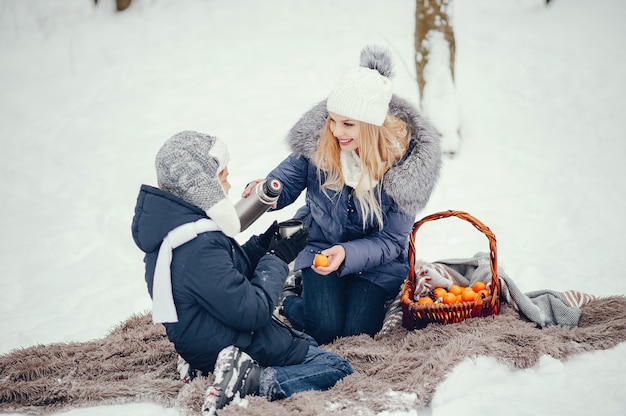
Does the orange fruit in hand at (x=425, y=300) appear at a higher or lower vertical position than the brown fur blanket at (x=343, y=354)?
higher

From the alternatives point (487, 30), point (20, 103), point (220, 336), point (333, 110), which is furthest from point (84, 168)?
point (487, 30)

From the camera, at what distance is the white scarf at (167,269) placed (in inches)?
90.2

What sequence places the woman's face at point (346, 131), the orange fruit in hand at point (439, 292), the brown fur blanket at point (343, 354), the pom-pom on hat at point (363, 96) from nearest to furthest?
the brown fur blanket at point (343, 354), the pom-pom on hat at point (363, 96), the woman's face at point (346, 131), the orange fruit in hand at point (439, 292)

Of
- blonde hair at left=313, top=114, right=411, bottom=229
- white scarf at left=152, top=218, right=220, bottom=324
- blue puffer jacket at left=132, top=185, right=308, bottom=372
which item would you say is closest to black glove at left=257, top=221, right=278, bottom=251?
blue puffer jacket at left=132, top=185, right=308, bottom=372

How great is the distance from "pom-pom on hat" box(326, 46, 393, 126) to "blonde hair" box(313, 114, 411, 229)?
8cm

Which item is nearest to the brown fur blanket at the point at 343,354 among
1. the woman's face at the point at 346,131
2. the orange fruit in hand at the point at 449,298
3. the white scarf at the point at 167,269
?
the orange fruit in hand at the point at 449,298

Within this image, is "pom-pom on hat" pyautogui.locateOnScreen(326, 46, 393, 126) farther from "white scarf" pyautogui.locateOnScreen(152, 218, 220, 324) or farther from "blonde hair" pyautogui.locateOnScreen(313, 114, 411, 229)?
"white scarf" pyautogui.locateOnScreen(152, 218, 220, 324)

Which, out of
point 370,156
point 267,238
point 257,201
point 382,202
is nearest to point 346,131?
point 370,156

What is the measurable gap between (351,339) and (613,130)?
12.6 ft

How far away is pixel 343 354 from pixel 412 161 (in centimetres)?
99

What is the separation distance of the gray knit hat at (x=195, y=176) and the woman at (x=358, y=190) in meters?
0.74

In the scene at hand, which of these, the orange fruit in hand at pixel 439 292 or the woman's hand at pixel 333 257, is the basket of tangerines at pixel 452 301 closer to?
the orange fruit in hand at pixel 439 292

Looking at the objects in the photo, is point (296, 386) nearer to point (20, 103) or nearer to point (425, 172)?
point (425, 172)

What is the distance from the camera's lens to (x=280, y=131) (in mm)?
6062
